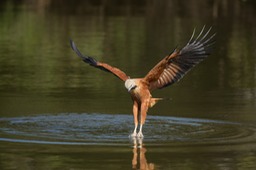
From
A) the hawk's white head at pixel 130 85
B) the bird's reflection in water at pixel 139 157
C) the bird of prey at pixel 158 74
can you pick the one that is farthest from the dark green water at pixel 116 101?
the hawk's white head at pixel 130 85

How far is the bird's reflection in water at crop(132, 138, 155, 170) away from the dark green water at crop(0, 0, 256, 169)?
0.04 feet

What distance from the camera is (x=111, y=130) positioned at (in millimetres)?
13469

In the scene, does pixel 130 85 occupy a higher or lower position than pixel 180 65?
lower

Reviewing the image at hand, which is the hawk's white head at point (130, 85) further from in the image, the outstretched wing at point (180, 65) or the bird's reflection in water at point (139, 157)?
the bird's reflection in water at point (139, 157)

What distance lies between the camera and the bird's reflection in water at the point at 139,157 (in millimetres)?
10844

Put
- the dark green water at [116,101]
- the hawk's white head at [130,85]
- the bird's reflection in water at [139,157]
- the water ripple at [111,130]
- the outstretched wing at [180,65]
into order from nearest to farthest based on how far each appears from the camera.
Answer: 1. the bird's reflection in water at [139,157]
2. the dark green water at [116,101]
3. the water ripple at [111,130]
4. the hawk's white head at [130,85]
5. the outstretched wing at [180,65]

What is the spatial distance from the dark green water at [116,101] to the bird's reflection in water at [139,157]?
0.04ft

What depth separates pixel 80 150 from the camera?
11.8 m

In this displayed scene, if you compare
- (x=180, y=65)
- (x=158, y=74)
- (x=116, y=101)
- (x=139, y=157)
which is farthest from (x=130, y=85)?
(x=116, y=101)

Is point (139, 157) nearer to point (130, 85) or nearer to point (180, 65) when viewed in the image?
point (130, 85)

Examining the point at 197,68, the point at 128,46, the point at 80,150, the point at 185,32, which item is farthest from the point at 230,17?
the point at 80,150

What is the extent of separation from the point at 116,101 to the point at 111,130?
9.97 feet

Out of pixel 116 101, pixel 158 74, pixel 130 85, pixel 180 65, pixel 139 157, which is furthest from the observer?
pixel 116 101

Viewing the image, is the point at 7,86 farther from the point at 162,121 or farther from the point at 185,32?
the point at 185,32
